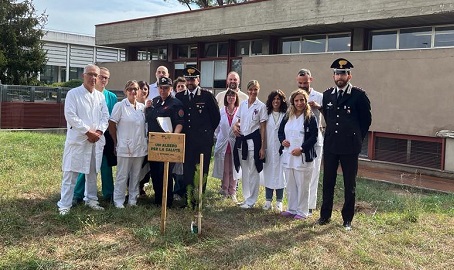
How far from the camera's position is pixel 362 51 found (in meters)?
13.5

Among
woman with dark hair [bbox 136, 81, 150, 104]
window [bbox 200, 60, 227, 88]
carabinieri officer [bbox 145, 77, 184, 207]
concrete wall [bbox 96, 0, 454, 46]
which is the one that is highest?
concrete wall [bbox 96, 0, 454, 46]

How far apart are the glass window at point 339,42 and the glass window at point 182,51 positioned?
8424mm

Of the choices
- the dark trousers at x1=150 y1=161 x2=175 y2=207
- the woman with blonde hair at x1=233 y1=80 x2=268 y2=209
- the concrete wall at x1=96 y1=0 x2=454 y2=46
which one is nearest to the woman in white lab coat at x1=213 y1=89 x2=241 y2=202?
the woman with blonde hair at x1=233 y1=80 x2=268 y2=209

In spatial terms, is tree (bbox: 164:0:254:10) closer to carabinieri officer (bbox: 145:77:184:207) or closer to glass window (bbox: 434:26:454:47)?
glass window (bbox: 434:26:454:47)

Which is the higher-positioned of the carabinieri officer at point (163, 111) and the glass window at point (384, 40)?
the glass window at point (384, 40)

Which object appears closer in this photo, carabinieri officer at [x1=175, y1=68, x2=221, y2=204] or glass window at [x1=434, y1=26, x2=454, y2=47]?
carabinieri officer at [x1=175, y1=68, x2=221, y2=204]

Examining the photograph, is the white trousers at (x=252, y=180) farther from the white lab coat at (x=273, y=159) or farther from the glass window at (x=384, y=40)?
the glass window at (x=384, y=40)

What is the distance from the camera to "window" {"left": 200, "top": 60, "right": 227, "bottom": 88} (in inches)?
803

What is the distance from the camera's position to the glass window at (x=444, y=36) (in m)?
13.2

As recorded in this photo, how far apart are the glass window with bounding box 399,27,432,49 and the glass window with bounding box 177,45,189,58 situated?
11190mm

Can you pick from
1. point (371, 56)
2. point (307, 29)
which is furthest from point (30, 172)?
point (307, 29)

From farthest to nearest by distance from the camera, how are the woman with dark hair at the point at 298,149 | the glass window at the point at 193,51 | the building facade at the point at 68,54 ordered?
the building facade at the point at 68,54 → the glass window at the point at 193,51 → the woman with dark hair at the point at 298,149

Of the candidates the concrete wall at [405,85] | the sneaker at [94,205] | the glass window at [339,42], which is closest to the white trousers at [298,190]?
the sneaker at [94,205]

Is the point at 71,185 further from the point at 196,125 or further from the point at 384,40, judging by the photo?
the point at 384,40
